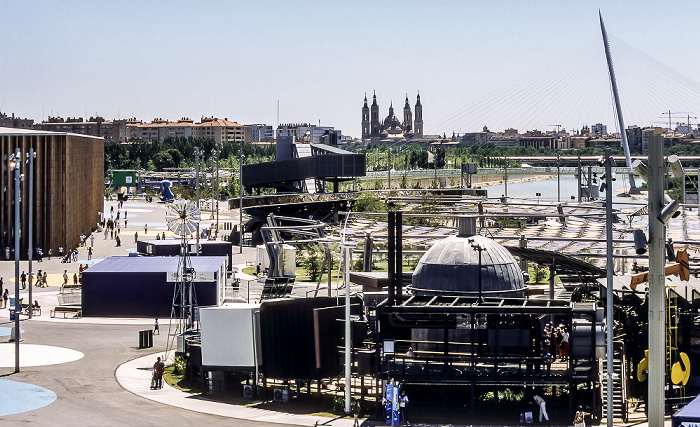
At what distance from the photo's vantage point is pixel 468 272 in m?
40.0

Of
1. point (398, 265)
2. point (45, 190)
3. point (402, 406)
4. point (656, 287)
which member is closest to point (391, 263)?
point (398, 265)

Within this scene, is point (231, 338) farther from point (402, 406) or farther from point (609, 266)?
point (609, 266)

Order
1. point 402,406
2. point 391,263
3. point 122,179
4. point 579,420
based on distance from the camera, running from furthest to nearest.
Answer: point 122,179 < point 391,263 < point 402,406 < point 579,420

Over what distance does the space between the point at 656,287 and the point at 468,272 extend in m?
20.1

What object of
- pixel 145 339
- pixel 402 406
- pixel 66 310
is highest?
pixel 66 310

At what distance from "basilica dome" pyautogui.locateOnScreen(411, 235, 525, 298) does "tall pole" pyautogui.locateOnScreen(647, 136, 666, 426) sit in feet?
63.6

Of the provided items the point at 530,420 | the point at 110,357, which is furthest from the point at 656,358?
the point at 110,357

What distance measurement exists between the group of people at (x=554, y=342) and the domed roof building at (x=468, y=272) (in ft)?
9.46

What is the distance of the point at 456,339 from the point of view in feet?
123

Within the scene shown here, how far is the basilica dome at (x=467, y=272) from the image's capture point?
3994cm

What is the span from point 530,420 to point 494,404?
6.13 ft

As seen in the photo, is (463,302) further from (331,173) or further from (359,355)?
(331,173)

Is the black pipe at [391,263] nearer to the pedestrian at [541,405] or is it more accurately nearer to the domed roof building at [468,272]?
the domed roof building at [468,272]

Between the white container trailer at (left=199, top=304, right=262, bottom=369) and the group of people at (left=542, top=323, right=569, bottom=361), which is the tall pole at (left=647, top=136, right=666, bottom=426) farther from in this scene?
the white container trailer at (left=199, top=304, right=262, bottom=369)
